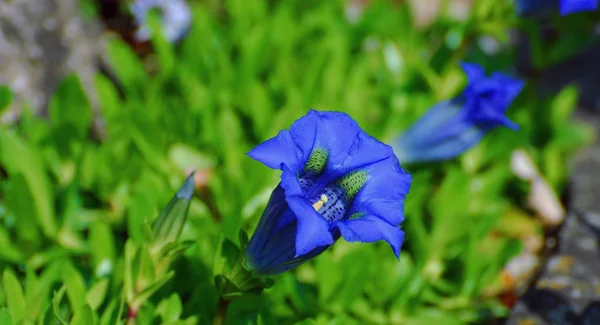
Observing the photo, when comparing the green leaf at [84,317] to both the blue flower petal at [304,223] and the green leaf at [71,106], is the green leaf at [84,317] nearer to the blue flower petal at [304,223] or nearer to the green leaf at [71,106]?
the blue flower petal at [304,223]

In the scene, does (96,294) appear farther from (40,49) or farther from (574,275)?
(574,275)

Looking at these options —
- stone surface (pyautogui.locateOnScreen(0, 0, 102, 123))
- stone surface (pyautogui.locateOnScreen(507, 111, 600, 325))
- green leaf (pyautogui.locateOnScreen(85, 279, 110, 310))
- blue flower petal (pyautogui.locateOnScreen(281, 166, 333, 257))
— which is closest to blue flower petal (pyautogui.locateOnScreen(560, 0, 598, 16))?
stone surface (pyautogui.locateOnScreen(507, 111, 600, 325))

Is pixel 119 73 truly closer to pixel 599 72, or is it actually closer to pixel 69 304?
pixel 69 304

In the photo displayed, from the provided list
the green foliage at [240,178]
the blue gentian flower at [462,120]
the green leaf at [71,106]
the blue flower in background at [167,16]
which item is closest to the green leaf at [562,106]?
the green foliage at [240,178]

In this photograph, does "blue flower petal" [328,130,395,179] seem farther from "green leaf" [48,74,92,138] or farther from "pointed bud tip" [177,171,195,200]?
"green leaf" [48,74,92,138]

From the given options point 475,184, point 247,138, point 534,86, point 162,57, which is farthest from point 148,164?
point 534,86

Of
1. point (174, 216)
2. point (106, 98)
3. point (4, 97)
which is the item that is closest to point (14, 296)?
point (174, 216)

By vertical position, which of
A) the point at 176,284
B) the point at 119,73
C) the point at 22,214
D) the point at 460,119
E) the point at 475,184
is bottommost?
the point at 475,184
